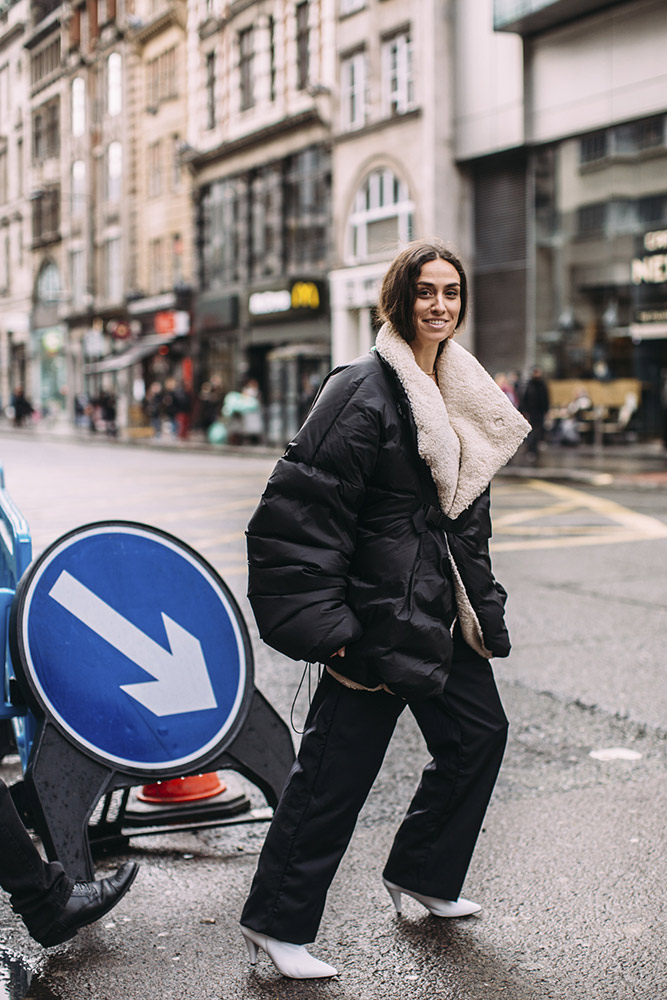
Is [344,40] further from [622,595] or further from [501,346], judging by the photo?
[622,595]

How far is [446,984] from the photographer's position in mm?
2994

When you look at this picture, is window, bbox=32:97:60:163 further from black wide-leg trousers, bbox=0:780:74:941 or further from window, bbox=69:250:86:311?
black wide-leg trousers, bbox=0:780:74:941

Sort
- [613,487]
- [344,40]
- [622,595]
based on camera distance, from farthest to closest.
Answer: [344,40], [613,487], [622,595]

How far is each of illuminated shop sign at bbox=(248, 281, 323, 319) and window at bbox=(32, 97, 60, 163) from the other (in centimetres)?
2486

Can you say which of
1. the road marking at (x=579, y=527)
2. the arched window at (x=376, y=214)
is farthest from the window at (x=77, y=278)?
the road marking at (x=579, y=527)

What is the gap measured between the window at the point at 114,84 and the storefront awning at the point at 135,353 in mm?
9871

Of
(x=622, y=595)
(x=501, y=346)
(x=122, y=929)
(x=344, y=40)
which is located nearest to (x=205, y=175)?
(x=344, y=40)

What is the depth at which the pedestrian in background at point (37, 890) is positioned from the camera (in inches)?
119

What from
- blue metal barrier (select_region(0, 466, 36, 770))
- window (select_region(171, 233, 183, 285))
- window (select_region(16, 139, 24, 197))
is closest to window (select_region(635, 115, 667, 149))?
window (select_region(171, 233, 183, 285))

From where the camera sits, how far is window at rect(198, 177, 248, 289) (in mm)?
38750

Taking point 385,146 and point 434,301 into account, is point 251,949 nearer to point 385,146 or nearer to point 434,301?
point 434,301

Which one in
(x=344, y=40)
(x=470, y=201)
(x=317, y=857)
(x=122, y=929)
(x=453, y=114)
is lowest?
(x=122, y=929)

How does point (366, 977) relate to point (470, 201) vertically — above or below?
below

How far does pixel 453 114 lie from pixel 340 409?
28.0 metres
